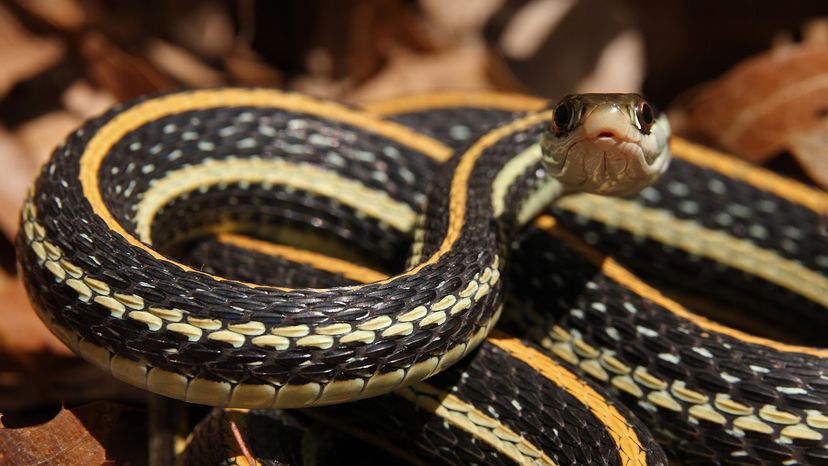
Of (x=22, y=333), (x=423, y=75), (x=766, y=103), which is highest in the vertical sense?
(x=766, y=103)

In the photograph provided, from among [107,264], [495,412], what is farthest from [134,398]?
[495,412]

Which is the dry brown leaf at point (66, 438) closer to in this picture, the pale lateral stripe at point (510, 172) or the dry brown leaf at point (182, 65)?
the pale lateral stripe at point (510, 172)

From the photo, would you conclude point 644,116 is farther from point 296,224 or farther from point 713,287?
point 296,224

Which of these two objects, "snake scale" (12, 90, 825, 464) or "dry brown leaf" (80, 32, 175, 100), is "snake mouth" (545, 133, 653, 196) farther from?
"dry brown leaf" (80, 32, 175, 100)

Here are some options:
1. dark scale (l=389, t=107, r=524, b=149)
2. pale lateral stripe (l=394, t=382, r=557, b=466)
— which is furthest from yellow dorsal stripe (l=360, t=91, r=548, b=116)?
pale lateral stripe (l=394, t=382, r=557, b=466)

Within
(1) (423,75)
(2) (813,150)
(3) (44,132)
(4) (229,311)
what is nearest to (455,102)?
(1) (423,75)

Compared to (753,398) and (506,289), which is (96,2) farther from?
(753,398)
